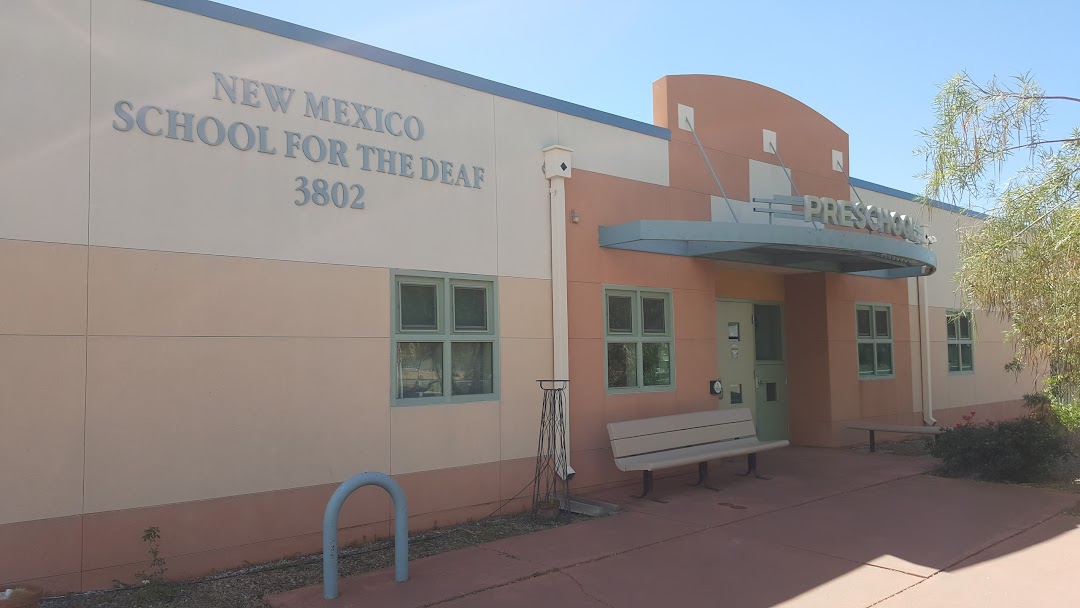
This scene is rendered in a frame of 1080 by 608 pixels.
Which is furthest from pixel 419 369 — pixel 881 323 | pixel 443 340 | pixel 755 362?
pixel 881 323

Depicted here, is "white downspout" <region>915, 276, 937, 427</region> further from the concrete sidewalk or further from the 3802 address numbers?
the 3802 address numbers

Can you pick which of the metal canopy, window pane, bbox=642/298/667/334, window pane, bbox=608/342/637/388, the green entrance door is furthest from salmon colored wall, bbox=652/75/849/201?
window pane, bbox=608/342/637/388

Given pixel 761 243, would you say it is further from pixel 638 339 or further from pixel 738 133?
pixel 738 133

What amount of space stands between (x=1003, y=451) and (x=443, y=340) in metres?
7.01

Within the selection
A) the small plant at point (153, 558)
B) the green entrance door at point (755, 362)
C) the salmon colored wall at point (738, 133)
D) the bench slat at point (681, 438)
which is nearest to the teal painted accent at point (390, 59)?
the salmon colored wall at point (738, 133)

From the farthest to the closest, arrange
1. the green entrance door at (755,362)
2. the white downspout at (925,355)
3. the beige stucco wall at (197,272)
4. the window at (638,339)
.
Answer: the white downspout at (925,355), the green entrance door at (755,362), the window at (638,339), the beige stucco wall at (197,272)

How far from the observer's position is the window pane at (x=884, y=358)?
13.4m

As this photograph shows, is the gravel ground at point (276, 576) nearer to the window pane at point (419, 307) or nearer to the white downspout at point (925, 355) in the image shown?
the window pane at point (419, 307)

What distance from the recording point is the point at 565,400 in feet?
27.8

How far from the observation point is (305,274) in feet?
21.8

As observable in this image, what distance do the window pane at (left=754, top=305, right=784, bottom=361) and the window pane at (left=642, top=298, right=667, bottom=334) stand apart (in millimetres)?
3161

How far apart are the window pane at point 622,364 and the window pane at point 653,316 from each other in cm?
38

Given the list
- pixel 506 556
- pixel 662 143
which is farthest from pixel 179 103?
pixel 662 143

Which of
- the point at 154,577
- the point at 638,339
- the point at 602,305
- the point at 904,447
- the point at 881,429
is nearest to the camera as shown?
the point at 154,577
